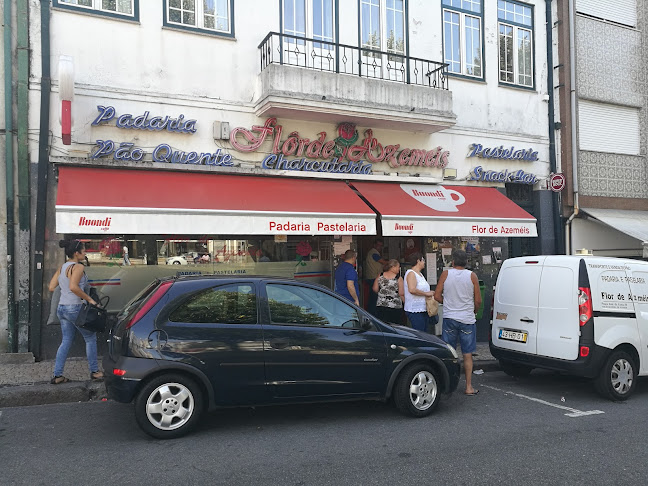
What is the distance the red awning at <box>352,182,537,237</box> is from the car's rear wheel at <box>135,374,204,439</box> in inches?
194

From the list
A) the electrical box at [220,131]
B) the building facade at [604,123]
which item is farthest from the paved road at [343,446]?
the building facade at [604,123]

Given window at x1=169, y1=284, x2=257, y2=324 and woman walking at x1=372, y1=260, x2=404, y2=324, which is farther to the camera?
woman walking at x1=372, y1=260, x2=404, y2=324

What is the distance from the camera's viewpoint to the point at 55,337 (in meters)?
7.92

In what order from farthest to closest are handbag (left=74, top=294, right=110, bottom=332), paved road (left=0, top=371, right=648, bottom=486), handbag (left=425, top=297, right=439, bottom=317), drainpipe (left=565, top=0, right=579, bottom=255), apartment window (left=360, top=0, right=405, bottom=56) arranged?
drainpipe (left=565, top=0, right=579, bottom=255) → apartment window (left=360, top=0, right=405, bottom=56) → handbag (left=425, top=297, right=439, bottom=317) → handbag (left=74, top=294, right=110, bottom=332) → paved road (left=0, top=371, right=648, bottom=486)

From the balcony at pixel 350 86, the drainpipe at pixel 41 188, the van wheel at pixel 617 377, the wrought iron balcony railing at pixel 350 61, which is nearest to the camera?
the van wheel at pixel 617 377

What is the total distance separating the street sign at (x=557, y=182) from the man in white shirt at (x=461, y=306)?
6.46 m

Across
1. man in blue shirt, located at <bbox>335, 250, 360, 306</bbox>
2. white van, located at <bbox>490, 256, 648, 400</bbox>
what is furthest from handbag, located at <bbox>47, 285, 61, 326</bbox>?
white van, located at <bbox>490, 256, 648, 400</bbox>

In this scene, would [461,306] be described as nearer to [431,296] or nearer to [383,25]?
[431,296]

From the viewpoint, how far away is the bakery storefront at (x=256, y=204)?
25.4ft

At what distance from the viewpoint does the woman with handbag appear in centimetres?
660

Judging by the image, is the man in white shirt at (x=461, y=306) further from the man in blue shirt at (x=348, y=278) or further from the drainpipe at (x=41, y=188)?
the drainpipe at (x=41, y=188)

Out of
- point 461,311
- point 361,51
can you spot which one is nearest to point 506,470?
point 461,311

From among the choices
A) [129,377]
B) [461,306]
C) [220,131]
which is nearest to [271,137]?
[220,131]

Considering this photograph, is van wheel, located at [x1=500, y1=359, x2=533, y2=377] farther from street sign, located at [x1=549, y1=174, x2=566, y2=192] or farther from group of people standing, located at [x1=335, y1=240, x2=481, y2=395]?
street sign, located at [x1=549, y1=174, x2=566, y2=192]
